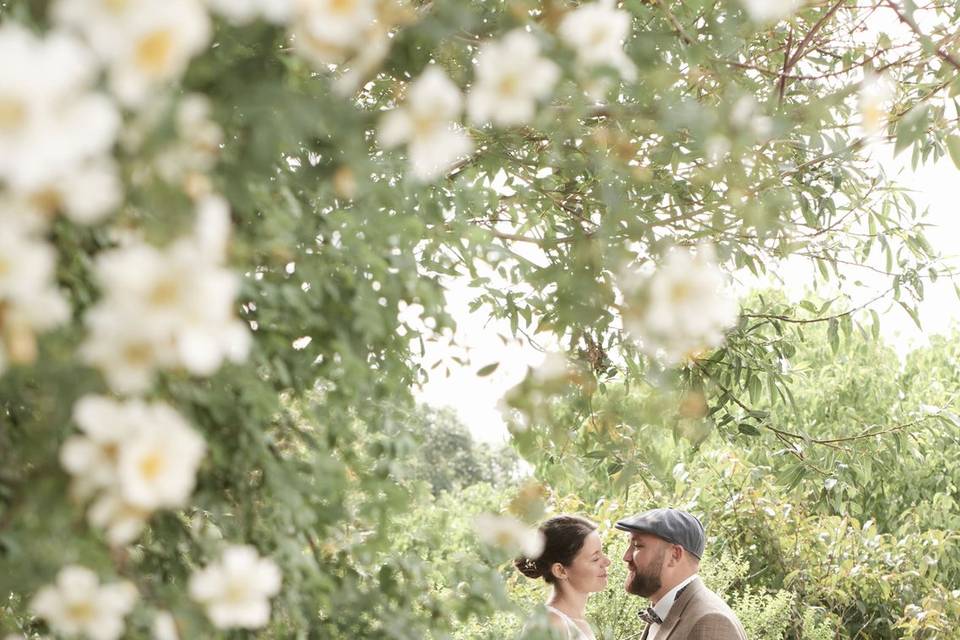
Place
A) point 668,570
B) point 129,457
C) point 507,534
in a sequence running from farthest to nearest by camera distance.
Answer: point 668,570, point 507,534, point 129,457

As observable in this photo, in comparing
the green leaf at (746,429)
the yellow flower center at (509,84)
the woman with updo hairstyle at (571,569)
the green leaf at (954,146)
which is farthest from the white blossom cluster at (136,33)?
the woman with updo hairstyle at (571,569)

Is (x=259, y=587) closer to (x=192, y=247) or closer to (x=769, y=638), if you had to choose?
(x=192, y=247)

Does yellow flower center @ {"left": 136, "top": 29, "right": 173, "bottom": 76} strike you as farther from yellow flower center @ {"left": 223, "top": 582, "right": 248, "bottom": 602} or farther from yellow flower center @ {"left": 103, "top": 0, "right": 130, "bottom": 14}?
yellow flower center @ {"left": 223, "top": 582, "right": 248, "bottom": 602}

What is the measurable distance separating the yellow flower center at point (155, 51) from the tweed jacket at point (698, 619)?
287 centimetres

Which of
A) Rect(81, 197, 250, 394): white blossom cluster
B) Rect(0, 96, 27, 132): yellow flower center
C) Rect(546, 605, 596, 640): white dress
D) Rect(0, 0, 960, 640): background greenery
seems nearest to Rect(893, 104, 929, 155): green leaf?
Rect(0, 0, 960, 640): background greenery

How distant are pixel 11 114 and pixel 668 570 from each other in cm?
311

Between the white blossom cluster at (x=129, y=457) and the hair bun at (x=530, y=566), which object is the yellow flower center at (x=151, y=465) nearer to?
the white blossom cluster at (x=129, y=457)

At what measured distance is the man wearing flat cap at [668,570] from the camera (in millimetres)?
3367

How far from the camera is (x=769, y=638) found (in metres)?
5.59

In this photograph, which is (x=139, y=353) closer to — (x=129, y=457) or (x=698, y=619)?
(x=129, y=457)

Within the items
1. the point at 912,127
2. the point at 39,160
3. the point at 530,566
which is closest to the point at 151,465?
the point at 39,160

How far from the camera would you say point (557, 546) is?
11.2ft

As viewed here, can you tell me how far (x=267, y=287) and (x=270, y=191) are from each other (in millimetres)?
210

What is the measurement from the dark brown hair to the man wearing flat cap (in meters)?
0.16
